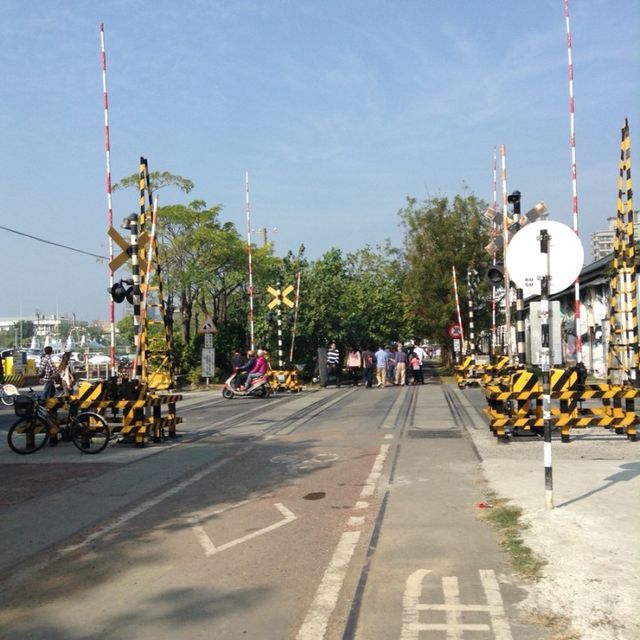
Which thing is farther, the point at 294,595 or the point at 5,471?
the point at 5,471

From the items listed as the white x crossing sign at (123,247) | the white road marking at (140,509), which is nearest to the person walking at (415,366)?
the white x crossing sign at (123,247)

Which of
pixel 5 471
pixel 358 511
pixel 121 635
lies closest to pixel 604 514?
pixel 358 511

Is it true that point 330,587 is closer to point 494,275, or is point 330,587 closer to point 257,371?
point 494,275

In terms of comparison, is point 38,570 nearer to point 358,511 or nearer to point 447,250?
point 358,511

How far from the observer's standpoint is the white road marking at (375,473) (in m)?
9.04

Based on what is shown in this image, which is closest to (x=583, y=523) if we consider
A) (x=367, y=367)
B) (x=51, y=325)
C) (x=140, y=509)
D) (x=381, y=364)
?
(x=140, y=509)

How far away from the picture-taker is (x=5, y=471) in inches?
449

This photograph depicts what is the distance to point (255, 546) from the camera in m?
6.73

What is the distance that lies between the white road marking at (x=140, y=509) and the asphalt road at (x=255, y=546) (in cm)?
3

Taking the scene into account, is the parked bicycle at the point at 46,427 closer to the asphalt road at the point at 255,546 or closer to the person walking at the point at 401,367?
the asphalt road at the point at 255,546

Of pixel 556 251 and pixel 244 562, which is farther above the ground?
pixel 556 251

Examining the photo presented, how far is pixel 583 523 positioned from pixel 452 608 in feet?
8.69

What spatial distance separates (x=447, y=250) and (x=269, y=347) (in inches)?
504

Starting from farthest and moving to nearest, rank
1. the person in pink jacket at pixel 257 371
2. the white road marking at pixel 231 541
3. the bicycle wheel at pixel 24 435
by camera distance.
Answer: the person in pink jacket at pixel 257 371 < the bicycle wheel at pixel 24 435 < the white road marking at pixel 231 541
